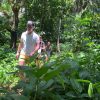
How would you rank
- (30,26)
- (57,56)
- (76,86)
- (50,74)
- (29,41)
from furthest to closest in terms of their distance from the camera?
1. (29,41)
2. (30,26)
3. (57,56)
4. (76,86)
5. (50,74)

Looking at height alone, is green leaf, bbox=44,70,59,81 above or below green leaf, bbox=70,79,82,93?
above

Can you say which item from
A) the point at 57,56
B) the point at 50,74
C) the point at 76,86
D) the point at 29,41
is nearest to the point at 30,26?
the point at 29,41

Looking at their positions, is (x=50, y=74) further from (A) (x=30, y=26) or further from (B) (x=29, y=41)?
(B) (x=29, y=41)

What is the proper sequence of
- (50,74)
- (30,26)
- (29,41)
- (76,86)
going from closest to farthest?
(50,74) → (76,86) → (30,26) → (29,41)

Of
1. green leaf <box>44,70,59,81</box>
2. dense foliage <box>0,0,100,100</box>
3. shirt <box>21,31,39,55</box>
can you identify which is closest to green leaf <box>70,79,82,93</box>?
dense foliage <box>0,0,100,100</box>

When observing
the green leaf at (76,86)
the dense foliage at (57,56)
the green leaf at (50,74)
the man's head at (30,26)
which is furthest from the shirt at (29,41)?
the green leaf at (50,74)

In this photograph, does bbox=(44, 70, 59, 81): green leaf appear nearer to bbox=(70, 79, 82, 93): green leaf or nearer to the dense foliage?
the dense foliage

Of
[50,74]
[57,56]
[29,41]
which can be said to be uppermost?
[50,74]

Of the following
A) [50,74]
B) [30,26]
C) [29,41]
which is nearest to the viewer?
[50,74]

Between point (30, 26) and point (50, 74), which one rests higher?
point (30, 26)

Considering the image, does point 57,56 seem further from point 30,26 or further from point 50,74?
point 50,74

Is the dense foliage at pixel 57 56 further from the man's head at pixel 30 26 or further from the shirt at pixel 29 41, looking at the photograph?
the man's head at pixel 30 26

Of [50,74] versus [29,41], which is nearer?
[50,74]

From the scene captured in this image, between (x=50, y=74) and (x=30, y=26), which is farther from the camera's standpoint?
(x=30, y=26)
